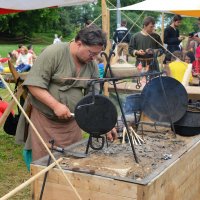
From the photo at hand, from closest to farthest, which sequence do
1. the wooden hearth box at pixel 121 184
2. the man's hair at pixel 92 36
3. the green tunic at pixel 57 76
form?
the wooden hearth box at pixel 121 184 → the man's hair at pixel 92 36 → the green tunic at pixel 57 76

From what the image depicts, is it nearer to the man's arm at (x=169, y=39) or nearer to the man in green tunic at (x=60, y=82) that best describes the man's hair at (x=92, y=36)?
the man in green tunic at (x=60, y=82)

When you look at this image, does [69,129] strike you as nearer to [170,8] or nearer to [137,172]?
[137,172]

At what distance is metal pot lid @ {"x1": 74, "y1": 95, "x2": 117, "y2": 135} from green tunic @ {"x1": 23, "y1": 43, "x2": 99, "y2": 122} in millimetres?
452

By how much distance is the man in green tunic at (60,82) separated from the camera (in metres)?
2.69

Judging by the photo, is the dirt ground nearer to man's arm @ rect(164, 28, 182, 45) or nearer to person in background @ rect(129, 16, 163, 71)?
person in background @ rect(129, 16, 163, 71)

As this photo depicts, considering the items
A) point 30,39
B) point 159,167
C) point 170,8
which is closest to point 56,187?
point 159,167

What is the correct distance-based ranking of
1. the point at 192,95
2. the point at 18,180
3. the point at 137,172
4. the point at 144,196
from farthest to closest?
1. the point at 192,95
2. the point at 18,180
3. the point at 137,172
4. the point at 144,196

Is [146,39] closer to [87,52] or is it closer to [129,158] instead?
[87,52]

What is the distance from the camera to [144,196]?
84.0 inches

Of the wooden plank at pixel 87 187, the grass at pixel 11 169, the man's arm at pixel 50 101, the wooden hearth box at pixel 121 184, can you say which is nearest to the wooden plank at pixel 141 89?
the grass at pixel 11 169

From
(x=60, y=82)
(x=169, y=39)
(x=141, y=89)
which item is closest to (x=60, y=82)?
(x=60, y=82)

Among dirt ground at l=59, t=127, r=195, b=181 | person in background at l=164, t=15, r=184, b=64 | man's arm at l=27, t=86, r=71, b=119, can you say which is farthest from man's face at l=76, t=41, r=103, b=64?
person in background at l=164, t=15, r=184, b=64

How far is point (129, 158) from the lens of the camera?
2607 millimetres

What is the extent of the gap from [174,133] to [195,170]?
37 cm
